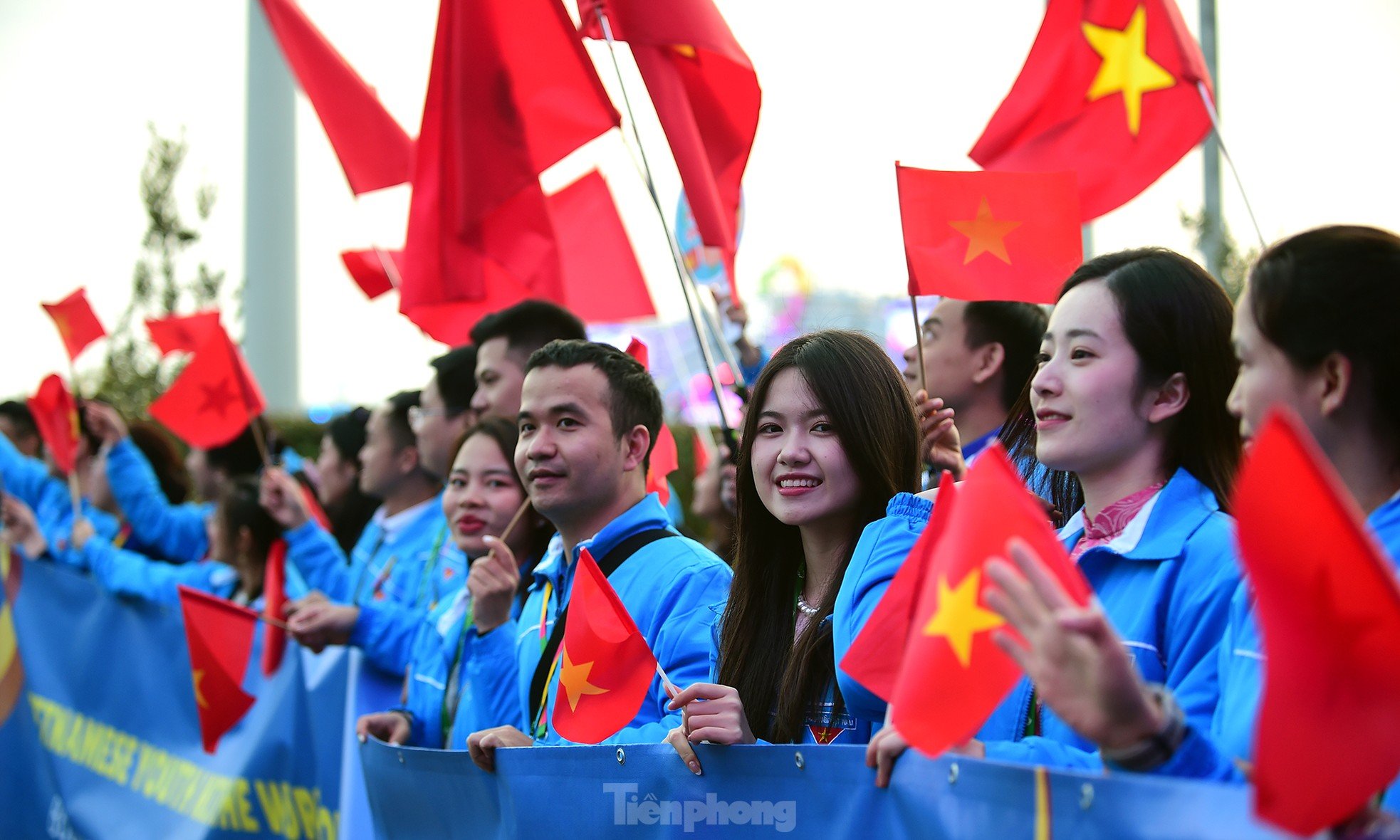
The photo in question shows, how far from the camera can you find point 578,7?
434cm

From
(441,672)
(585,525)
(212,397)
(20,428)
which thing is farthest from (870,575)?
(20,428)

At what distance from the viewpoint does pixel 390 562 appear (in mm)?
5555

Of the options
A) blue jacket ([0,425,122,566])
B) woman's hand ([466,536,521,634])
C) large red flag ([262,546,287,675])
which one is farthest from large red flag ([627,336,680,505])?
blue jacket ([0,425,122,566])

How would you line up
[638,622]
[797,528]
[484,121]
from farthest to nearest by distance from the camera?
[484,121] < [638,622] < [797,528]

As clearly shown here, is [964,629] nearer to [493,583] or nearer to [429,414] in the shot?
[493,583]

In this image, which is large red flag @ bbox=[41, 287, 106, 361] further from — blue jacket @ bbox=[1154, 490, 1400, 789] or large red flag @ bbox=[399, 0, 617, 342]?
blue jacket @ bbox=[1154, 490, 1400, 789]

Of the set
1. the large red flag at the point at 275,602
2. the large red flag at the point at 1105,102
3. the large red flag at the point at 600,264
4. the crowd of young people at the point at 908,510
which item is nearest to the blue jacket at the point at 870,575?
the crowd of young people at the point at 908,510

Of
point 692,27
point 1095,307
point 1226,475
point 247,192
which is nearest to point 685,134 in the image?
point 692,27

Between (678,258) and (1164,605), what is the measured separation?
2013mm

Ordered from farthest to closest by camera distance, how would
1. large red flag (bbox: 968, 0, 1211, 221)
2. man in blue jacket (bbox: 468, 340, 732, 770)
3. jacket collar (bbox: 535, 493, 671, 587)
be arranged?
large red flag (bbox: 968, 0, 1211, 221) < jacket collar (bbox: 535, 493, 671, 587) < man in blue jacket (bbox: 468, 340, 732, 770)

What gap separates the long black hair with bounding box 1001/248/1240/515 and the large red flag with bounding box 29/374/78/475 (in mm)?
5590

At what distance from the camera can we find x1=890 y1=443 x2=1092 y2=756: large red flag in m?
1.73

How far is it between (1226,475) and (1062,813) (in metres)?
0.87

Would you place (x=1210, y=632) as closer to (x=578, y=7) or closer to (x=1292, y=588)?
(x=1292, y=588)
